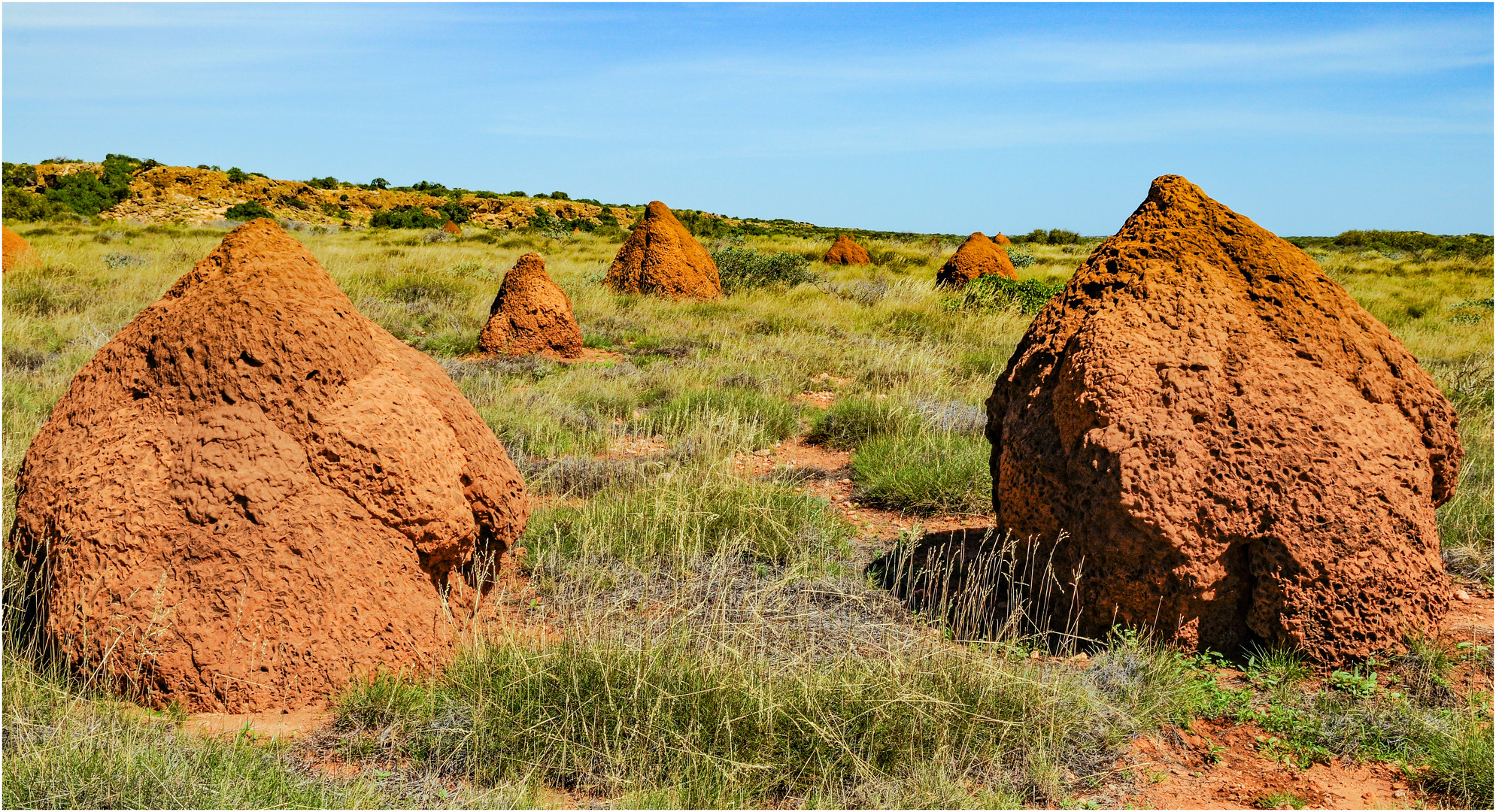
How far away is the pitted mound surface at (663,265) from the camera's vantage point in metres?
13.2

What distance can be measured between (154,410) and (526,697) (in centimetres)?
167

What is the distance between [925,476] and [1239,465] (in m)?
2.09

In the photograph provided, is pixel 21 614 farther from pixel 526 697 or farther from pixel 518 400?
pixel 518 400

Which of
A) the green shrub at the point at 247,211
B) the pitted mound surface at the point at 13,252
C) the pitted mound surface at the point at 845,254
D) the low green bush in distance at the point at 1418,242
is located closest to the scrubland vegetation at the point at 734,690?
the pitted mound surface at the point at 13,252

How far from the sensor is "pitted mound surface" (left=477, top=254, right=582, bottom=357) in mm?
9477

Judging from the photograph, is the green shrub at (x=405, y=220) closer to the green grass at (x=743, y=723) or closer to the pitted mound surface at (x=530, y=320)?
the pitted mound surface at (x=530, y=320)

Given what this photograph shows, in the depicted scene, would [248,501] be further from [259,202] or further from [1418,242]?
[1418,242]

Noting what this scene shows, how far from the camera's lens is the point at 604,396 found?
741cm

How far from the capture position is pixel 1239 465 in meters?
3.20

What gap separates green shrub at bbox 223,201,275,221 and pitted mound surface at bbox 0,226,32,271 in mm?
21884

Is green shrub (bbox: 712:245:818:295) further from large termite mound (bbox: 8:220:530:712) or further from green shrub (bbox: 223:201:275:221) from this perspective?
green shrub (bbox: 223:201:275:221)

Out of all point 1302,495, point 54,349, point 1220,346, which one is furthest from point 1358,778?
point 54,349

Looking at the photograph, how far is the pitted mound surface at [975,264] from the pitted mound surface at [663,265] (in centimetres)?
427

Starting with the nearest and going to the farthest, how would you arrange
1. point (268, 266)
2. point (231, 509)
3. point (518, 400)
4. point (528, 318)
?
point (231, 509) → point (268, 266) → point (518, 400) → point (528, 318)
